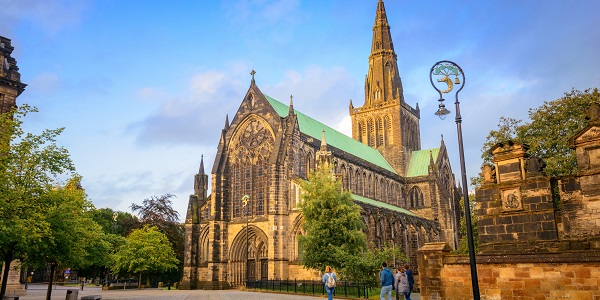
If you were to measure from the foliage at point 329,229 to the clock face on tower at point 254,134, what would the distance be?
13.6 metres

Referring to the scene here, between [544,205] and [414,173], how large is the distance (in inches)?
1857

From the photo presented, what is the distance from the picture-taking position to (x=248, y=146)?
45.4 meters

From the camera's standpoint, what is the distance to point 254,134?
45438 millimetres

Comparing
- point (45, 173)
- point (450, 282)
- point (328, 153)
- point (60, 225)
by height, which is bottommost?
point (450, 282)

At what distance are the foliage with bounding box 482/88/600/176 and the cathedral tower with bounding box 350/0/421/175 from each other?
32.8 metres

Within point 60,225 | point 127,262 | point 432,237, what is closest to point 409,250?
point 432,237

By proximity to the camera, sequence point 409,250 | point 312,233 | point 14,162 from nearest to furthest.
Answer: point 14,162 → point 312,233 → point 409,250

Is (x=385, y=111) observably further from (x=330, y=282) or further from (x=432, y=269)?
(x=330, y=282)

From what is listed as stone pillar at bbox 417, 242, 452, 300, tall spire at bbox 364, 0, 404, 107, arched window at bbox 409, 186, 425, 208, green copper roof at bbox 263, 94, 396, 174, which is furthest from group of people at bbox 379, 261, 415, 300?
tall spire at bbox 364, 0, 404, 107

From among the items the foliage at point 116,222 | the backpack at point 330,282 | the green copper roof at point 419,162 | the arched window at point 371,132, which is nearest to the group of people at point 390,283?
the backpack at point 330,282

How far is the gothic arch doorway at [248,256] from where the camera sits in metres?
41.8

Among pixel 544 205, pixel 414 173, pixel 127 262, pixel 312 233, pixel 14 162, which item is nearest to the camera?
pixel 544 205

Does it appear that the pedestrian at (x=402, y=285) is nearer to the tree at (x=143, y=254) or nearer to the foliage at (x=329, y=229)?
the foliage at (x=329, y=229)

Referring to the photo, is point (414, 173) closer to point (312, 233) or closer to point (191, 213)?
point (191, 213)
